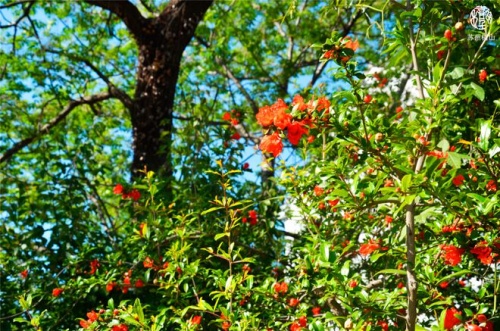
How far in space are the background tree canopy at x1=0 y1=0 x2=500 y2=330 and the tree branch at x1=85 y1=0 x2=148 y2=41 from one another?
0.02m

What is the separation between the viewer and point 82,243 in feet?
14.4

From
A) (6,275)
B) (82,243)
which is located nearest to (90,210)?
(82,243)

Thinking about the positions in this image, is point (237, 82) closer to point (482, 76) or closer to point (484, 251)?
point (482, 76)

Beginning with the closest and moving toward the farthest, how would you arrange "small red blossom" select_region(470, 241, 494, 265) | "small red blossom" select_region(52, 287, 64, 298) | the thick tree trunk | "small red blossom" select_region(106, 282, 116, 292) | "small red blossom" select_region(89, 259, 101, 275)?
"small red blossom" select_region(470, 241, 494, 265), "small red blossom" select_region(106, 282, 116, 292), "small red blossom" select_region(52, 287, 64, 298), "small red blossom" select_region(89, 259, 101, 275), the thick tree trunk

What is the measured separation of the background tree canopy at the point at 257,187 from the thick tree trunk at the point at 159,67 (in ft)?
0.05

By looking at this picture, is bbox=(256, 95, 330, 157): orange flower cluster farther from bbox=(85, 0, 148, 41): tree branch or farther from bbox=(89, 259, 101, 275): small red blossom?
bbox=(85, 0, 148, 41): tree branch

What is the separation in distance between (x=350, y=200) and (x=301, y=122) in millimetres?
428

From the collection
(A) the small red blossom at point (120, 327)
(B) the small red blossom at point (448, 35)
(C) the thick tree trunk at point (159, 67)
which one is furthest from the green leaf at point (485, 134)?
(C) the thick tree trunk at point (159, 67)

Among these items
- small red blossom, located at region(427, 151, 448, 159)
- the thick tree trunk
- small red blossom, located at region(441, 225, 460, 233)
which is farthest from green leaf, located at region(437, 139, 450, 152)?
the thick tree trunk

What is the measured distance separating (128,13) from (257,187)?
8.30ft

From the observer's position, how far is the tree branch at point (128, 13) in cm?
583

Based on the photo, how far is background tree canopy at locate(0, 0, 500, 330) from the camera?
7.16ft

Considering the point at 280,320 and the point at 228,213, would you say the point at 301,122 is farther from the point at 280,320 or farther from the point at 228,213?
the point at 280,320

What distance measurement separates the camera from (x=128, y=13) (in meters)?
5.88
